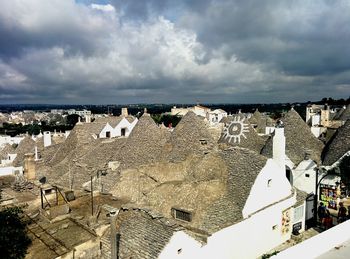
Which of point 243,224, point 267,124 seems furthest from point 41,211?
point 267,124

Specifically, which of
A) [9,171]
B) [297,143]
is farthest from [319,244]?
[9,171]

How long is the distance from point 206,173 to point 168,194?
2436mm

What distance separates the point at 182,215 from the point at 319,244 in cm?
663

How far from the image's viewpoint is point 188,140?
67.1 ft

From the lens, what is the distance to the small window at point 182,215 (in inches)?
523

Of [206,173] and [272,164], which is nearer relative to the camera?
[272,164]

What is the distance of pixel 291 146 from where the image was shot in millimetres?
21781

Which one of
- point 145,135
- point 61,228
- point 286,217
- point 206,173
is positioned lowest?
point 286,217

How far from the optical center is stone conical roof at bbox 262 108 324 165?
21.1 meters

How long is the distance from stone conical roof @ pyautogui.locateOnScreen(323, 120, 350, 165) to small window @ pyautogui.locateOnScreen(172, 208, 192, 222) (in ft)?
38.6

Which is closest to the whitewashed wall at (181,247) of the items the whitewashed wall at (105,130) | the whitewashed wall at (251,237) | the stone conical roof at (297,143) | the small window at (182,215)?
the whitewashed wall at (251,237)

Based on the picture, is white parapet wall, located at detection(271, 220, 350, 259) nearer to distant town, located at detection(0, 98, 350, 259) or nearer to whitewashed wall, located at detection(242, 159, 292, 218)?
distant town, located at detection(0, 98, 350, 259)

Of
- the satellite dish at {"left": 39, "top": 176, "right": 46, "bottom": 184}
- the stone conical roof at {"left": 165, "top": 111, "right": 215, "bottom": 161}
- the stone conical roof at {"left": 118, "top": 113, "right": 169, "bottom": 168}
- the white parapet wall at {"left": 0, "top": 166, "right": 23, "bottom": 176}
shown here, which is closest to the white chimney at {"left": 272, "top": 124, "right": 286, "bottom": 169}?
the stone conical roof at {"left": 165, "top": 111, "right": 215, "bottom": 161}

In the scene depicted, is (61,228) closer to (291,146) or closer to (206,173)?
(206,173)
